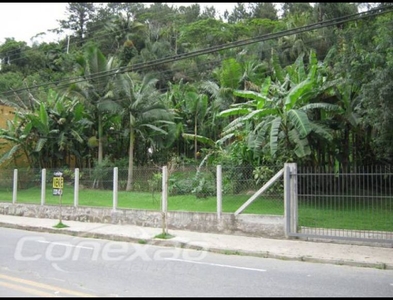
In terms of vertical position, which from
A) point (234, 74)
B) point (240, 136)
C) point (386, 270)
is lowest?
point (386, 270)

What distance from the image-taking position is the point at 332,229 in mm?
11195

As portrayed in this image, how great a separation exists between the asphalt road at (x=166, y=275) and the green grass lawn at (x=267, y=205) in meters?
2.54

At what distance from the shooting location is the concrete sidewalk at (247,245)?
9.33m

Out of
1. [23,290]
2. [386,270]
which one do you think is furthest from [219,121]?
[23,290]

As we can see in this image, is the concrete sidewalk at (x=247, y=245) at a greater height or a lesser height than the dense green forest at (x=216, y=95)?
lesser

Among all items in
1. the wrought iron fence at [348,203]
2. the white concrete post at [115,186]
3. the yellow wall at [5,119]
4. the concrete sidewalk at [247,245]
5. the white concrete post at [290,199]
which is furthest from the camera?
the yellow wall at [5,119]

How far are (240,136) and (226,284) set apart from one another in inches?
466

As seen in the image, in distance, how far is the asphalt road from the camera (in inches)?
248

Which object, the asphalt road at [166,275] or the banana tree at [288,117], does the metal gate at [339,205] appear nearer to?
the asphalt road at [166,275]

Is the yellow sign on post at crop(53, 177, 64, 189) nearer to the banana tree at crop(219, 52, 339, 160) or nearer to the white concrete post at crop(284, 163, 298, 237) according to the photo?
the banana tree at crop(219, 52, 339, 160)

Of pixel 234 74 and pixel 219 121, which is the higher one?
pixel 234 74

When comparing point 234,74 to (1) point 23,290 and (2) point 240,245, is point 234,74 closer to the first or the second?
(2) point 240,245

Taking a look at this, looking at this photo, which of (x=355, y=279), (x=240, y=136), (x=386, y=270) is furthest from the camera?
(x=240, y=136)

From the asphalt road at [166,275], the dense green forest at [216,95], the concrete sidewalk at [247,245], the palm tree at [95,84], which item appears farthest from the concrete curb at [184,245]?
the palm tree at [95,84]
